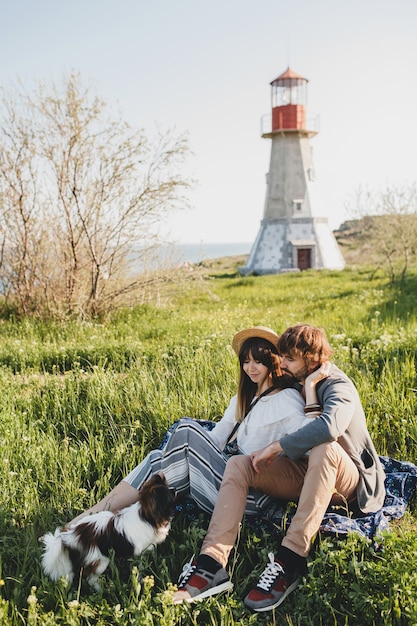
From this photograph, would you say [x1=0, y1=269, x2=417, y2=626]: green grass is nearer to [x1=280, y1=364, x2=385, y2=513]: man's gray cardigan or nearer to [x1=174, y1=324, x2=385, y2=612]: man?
[x1=174, y1=324, x2=385, y2=612]: man

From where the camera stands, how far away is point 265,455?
3.44m

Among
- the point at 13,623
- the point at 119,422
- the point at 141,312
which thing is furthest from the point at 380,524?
the point at 141,312

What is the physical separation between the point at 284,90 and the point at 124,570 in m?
32.2

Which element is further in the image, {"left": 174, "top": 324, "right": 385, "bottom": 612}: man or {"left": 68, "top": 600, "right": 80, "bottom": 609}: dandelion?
{"left": 174, "top": 324, "right": 385, "bottom": 612}: man

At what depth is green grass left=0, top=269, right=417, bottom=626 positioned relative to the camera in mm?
2943

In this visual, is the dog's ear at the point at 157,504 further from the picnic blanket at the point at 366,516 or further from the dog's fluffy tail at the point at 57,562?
the picnic blanket at the point at 366,516

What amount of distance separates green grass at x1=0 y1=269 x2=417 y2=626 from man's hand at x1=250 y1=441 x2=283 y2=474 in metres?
0.43

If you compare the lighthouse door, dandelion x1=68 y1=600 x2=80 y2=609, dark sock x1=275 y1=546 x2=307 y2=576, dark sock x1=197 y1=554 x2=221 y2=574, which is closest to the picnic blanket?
dark sock x1=275 y1=546 x2=307 y2=576

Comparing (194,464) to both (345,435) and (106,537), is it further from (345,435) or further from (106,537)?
(345,435)

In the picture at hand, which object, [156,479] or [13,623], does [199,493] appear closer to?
[156,479]

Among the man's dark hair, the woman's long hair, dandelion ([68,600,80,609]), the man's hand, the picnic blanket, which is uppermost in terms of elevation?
the man's dark hair

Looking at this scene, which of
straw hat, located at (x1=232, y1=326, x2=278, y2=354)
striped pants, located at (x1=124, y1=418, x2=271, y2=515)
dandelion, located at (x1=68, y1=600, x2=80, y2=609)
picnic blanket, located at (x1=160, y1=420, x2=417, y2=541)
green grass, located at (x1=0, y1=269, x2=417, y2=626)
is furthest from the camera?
straw hat, located at (x1=232, y1=326, x2=278, y2=354)

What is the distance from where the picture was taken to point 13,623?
9.46 feet

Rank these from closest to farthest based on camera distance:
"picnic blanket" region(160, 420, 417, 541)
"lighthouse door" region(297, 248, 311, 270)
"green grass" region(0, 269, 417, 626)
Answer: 1. "green grass" region(0, 269, 417, 626)
2. "picnic blanket" region(160, 420, 417, 541)
3. "lighthouse door" region(297, 248, 311, 270)
